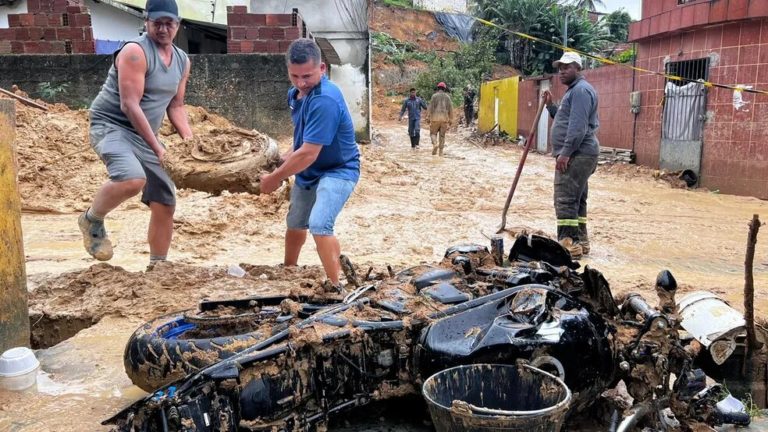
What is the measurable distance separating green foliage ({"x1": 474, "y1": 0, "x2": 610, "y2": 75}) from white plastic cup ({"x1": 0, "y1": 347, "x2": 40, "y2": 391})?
32.1 meters

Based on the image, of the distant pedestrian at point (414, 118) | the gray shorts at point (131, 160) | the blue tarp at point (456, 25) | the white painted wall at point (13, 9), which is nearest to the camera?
the gray shorts at point (131, 160)

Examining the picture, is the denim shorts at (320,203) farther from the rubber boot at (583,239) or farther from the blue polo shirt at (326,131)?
the rubber boot at (583,239)

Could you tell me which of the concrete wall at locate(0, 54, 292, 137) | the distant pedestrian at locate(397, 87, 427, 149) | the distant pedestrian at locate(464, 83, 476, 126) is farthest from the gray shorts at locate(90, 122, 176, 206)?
the distant pedestrian at locate(464, 83, 476, 126)

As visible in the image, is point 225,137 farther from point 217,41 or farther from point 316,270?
point 217,41

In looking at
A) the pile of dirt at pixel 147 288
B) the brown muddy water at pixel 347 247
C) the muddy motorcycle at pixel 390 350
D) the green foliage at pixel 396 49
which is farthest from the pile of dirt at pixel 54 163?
the green foliage at pixel 396 49

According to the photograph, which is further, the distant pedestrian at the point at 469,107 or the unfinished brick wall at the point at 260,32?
the distant pedestrian at the point at 469,107

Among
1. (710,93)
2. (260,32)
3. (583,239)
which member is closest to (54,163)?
(260,32)

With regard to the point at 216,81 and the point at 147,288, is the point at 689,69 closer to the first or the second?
the point at 216,81

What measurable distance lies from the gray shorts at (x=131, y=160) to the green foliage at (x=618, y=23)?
122 feet

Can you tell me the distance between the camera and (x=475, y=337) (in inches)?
99.3

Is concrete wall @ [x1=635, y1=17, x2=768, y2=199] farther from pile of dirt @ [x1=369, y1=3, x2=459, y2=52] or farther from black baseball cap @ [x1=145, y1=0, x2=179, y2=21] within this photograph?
pile of dirt @ [x1=369, y1=3, x2=459, y2=52]

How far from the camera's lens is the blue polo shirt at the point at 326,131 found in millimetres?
4059

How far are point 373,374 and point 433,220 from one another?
5.29 m

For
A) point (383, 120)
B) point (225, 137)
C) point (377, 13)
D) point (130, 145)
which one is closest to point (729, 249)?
point (225, 137)
